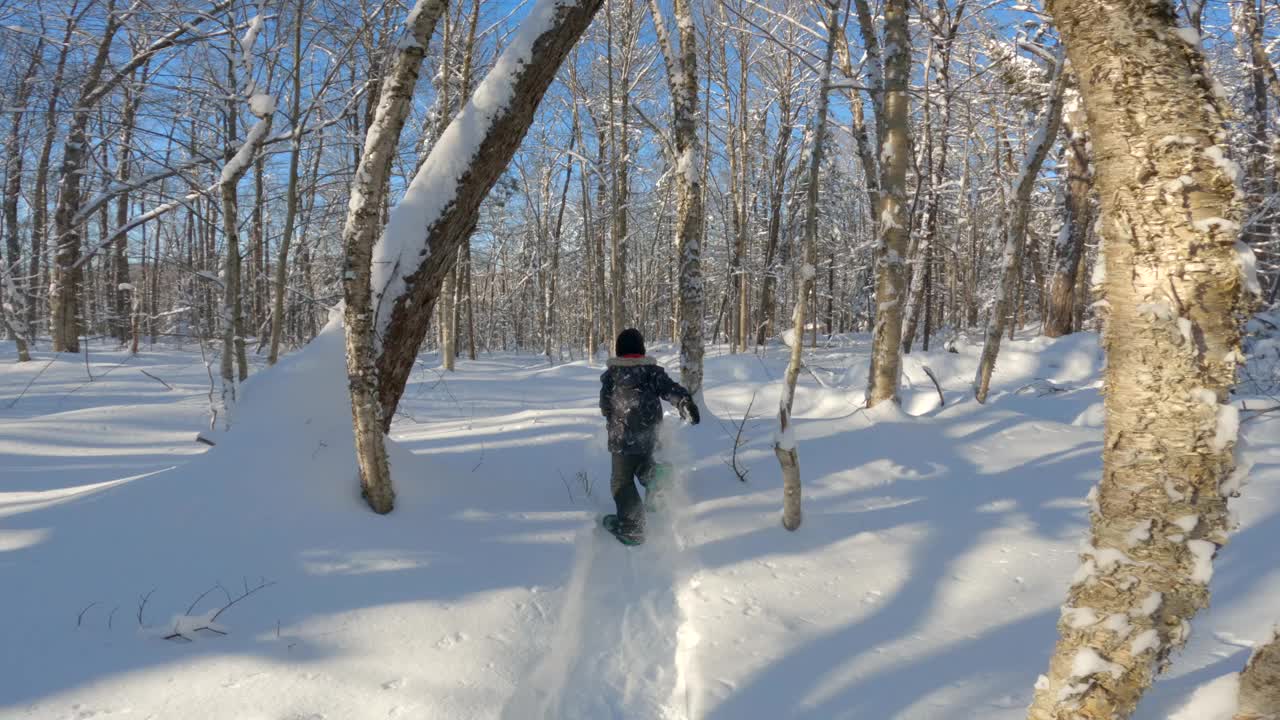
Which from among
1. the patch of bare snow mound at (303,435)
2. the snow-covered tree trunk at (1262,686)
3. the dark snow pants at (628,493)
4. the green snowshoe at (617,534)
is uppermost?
the patch of bare snow mound at (303,435)

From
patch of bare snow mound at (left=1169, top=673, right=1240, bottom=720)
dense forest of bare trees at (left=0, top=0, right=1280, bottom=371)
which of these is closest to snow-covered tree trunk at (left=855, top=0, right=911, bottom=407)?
dense forest of bare trees at (left=0, top=0, right=1280, bottom=371)

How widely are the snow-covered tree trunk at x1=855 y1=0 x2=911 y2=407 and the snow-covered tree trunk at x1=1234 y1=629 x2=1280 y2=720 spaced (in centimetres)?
487

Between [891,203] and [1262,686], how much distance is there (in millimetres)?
5609

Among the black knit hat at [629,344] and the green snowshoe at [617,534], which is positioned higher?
the black knit hat at [629,344]

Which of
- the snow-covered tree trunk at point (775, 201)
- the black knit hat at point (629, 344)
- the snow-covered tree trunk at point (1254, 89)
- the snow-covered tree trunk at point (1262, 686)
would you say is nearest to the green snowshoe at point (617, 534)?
the black knit hat at point (629, 344)

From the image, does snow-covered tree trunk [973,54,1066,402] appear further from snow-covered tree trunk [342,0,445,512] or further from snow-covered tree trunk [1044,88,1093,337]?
snow-covered tree trunk [1044,88,1093,337]

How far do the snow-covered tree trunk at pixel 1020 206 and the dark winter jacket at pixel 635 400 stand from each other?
183 inches

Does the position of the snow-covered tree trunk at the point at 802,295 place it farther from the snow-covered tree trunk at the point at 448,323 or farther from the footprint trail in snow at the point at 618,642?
the snow-covered tree trunk at the point at 448,323

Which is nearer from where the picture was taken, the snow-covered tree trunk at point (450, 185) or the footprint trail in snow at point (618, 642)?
the footprint trail in snow at point (618, 642)

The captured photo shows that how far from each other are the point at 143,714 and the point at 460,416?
634cm

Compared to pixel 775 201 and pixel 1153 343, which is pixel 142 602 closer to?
pixel 1153 343

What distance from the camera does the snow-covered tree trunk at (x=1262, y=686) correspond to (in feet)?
5.19

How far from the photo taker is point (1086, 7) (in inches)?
64.4

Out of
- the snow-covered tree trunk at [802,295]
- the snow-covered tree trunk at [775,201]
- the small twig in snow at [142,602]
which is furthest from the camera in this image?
the snow-covered tree trunk at [775,201]
